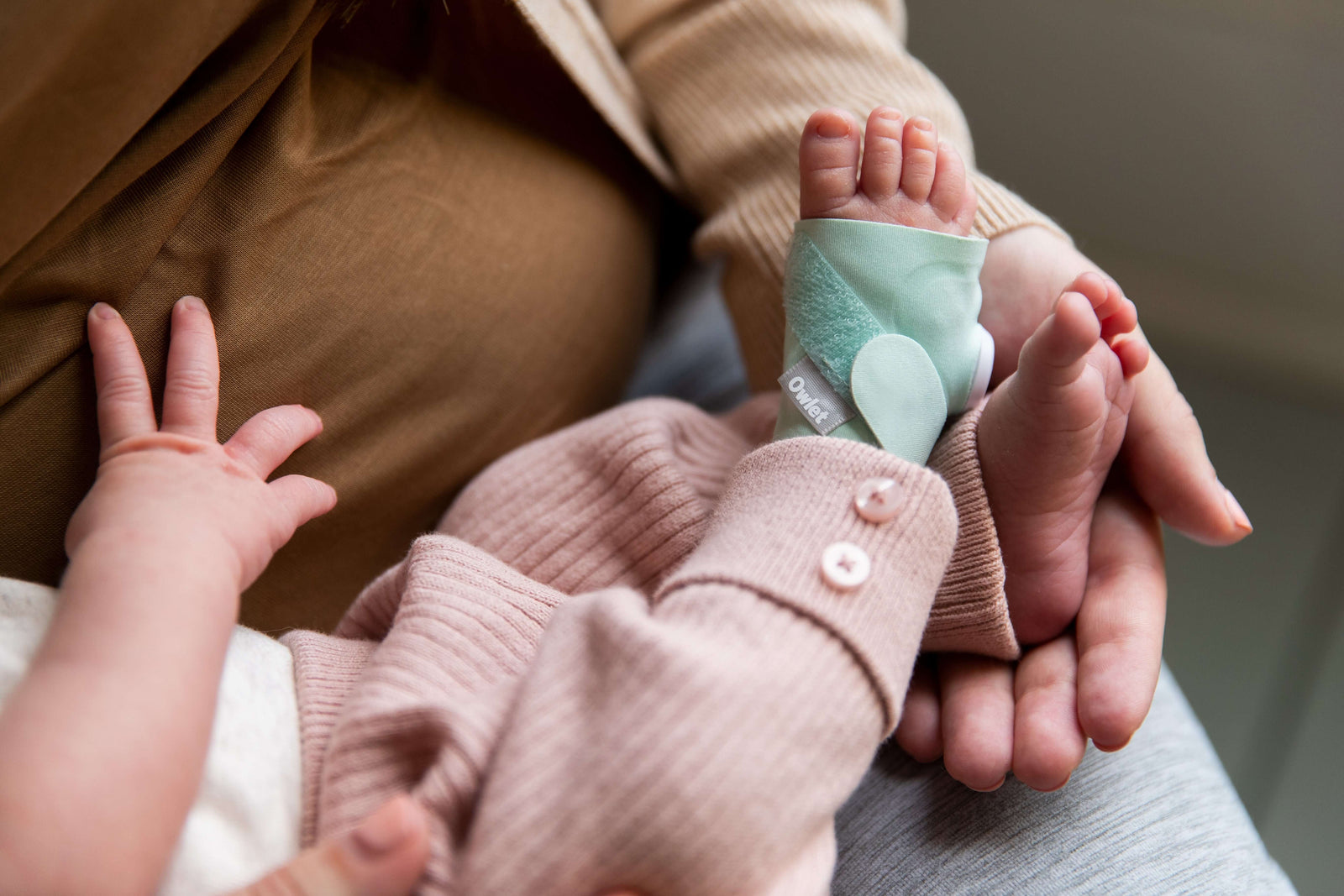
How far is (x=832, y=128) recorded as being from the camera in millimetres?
525

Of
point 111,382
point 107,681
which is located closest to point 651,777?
point 107,681

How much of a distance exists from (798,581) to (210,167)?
0.39 meters

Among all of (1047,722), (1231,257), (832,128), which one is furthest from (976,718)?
(1231,257)

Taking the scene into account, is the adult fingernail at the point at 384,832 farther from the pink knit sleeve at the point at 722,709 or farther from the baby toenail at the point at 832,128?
the baby toenail at the point at 832,128

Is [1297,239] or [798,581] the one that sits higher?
[798,581]

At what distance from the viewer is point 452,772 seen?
0.41 m

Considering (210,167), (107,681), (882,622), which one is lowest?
(882,622)

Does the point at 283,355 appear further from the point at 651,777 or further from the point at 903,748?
the point at 903,748

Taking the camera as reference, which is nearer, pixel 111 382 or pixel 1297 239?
pixel 111 382

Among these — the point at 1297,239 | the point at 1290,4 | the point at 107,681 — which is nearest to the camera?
the point at 107,681

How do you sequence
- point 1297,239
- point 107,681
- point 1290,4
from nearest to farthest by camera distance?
point 107,681 < point 1290,4 < point 1297,239

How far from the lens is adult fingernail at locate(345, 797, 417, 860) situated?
1.21 feet

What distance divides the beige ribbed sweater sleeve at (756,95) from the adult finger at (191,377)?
1.32ft

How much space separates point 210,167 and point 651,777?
40 cm
